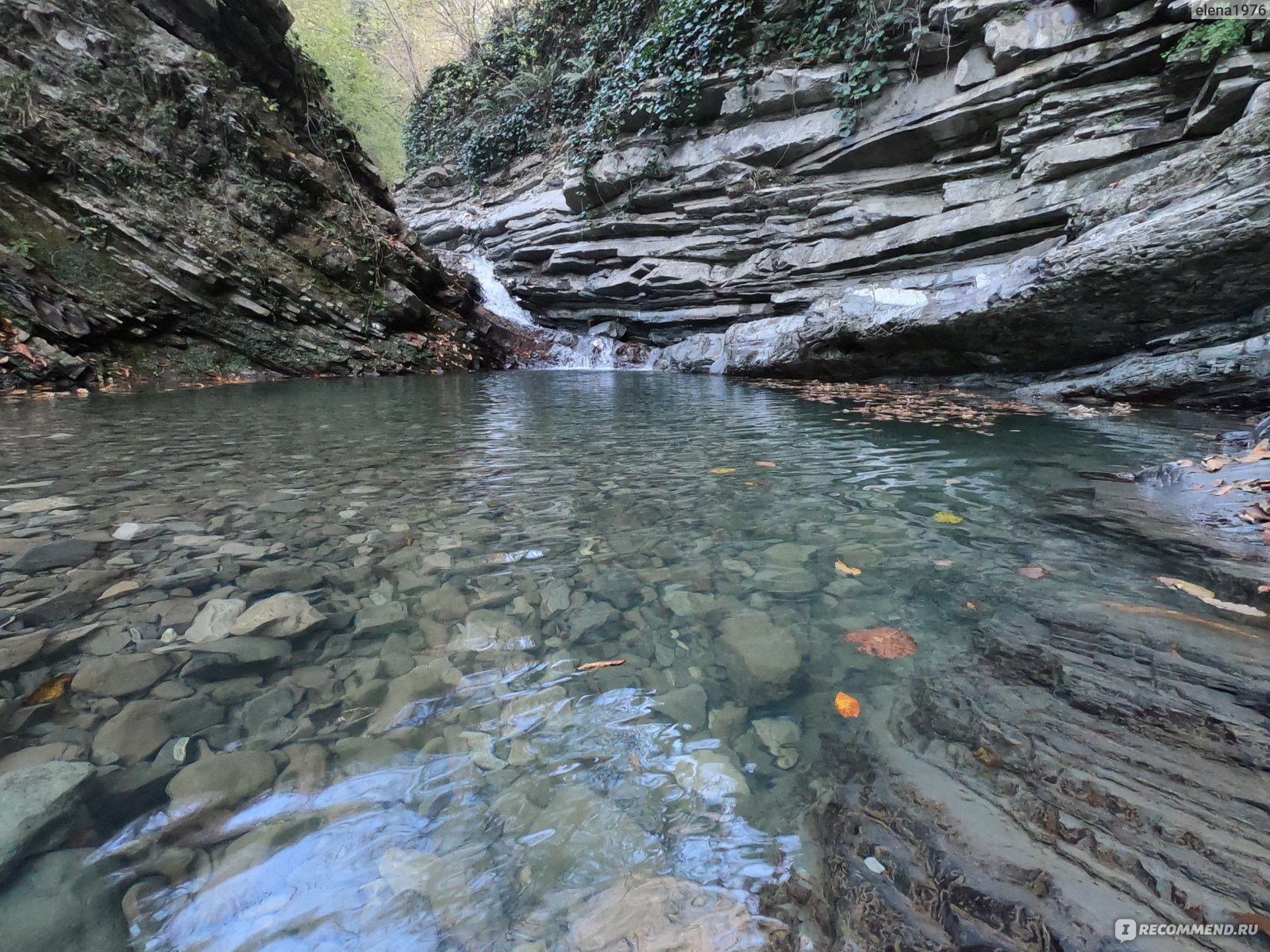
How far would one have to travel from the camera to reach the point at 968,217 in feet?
28.4

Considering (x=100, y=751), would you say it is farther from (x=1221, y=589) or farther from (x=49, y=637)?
(x=1221, y=589)

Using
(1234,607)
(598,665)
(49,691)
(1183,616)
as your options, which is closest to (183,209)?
(49,691)

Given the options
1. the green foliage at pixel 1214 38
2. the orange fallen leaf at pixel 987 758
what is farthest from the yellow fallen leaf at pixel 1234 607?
the green foliage at pixel 1214 38

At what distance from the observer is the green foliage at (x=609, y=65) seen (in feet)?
32.9

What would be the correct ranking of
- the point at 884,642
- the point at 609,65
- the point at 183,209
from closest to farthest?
the point at 884,642 → the point at 183,209 → the point at 609,65

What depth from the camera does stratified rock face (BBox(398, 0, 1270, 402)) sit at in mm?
5660

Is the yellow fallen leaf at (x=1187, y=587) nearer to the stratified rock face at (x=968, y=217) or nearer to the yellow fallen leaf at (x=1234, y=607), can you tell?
the yellow fallen leaf at (x=1234, y=607)

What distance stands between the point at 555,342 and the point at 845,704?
1509 cm

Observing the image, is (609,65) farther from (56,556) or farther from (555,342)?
(56,556)

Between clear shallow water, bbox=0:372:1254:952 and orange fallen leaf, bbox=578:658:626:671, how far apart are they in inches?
1.0

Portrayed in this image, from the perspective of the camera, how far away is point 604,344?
48.8ft

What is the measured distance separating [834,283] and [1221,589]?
9.82 meters

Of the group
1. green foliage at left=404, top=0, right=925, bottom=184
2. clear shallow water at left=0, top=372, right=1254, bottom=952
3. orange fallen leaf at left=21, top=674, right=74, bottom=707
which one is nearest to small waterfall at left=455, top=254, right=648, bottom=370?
green foliage at left=404, top=0, right=925, bottom=184

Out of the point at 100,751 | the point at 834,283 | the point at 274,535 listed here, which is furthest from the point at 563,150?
the point at 100,751
